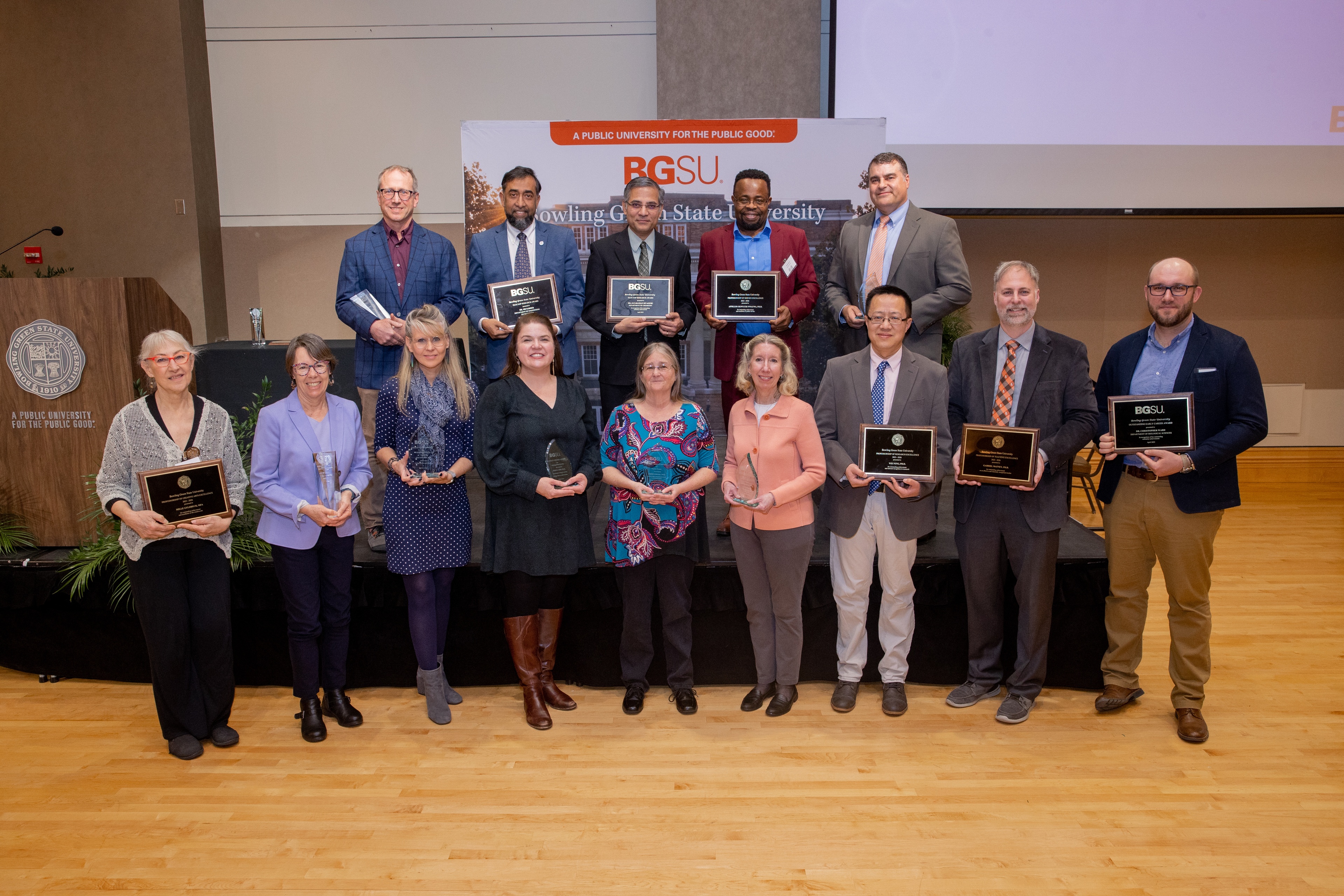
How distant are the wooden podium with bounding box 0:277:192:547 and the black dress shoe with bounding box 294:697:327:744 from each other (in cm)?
161

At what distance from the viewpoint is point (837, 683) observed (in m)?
3.62

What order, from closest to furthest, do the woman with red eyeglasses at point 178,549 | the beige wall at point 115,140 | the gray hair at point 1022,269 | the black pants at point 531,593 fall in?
1. the woman with red eyeglasses at point 178,549
2. the gray hair at point 1022,269
3. the black pants at point 531,593
4. the beige wall at point 115,140

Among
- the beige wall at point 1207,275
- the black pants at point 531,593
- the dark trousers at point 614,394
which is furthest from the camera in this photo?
the beige wall at point 1207,275

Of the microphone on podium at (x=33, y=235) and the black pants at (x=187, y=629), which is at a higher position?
the microphone on podium at (x=33, y=235)

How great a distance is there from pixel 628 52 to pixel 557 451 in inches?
193

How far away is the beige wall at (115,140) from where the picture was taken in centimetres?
674

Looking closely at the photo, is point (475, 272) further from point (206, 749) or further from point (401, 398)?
point (206, 749)

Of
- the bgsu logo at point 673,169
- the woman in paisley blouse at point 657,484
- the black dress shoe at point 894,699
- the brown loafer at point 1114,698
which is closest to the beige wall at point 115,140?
the bgsu logo at point 673,169

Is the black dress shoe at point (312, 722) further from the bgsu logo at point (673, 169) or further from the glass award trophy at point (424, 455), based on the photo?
the bgsu logo at point (673, 169)

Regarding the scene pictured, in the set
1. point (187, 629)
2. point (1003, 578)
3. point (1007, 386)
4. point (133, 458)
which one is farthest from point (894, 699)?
point (133, 458)

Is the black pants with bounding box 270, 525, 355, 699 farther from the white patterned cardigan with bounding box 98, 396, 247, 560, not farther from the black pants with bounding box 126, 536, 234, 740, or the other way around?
the white patterned cardigan with bounding box 98, 396, 247, 560

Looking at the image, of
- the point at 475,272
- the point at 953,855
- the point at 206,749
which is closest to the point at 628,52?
the point at 475,272

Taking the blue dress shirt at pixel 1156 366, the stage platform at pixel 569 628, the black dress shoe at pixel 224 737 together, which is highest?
the blue dress shirt at pixel 1156 366

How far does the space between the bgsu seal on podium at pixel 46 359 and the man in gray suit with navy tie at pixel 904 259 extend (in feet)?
11.7
